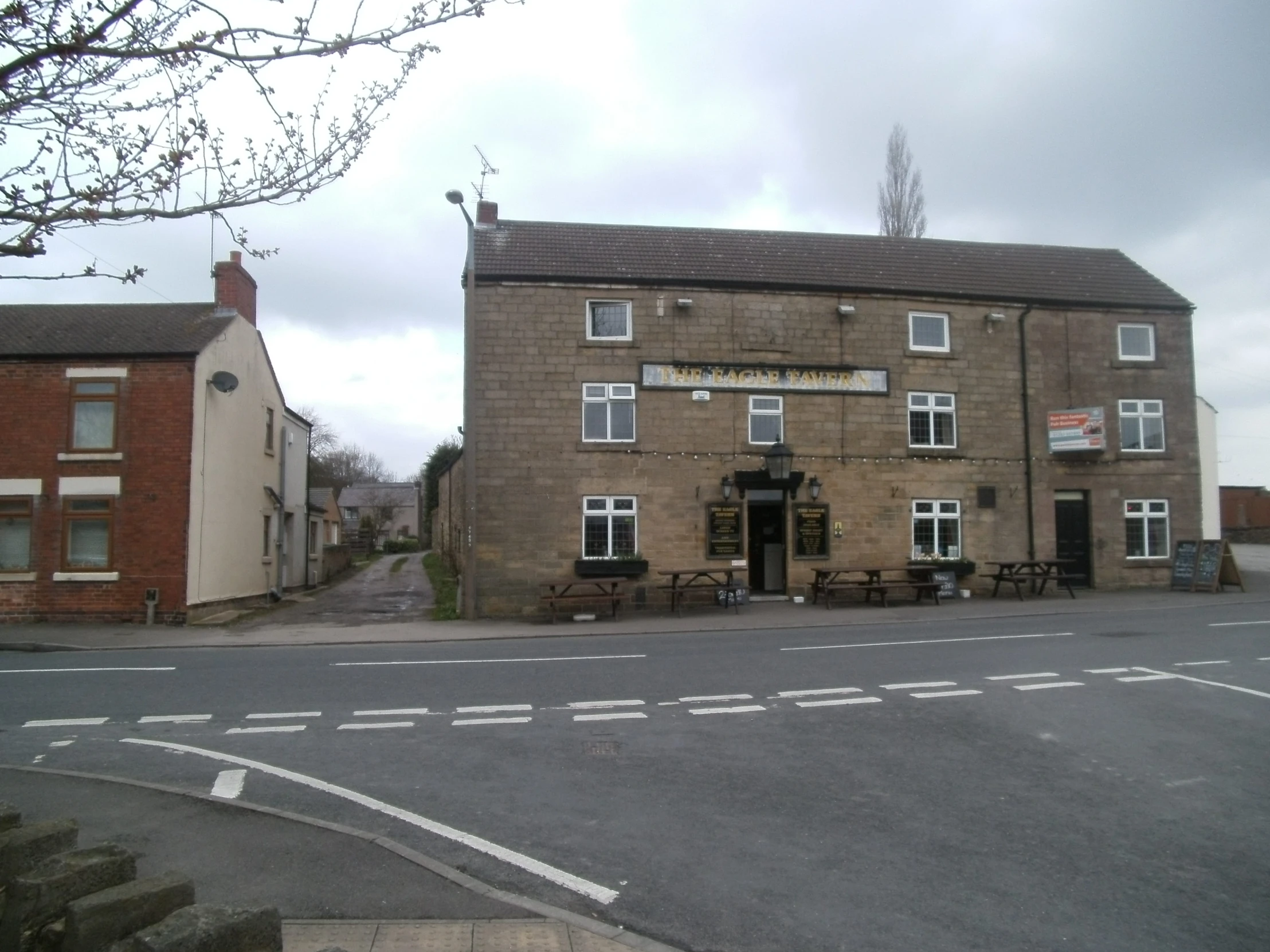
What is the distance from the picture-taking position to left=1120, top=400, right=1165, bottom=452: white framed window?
24719 mm

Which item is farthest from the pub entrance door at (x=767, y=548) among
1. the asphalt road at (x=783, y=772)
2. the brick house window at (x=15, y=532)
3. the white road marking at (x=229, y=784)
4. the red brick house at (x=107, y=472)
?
the white road marking at (x=229, y=784)

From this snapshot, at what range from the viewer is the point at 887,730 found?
884 cm

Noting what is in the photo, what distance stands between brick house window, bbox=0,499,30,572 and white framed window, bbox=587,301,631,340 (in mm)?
12849

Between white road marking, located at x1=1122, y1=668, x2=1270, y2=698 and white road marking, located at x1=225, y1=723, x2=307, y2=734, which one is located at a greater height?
white road marking, located at x1=1122, y1=668, x2=1270, y2=698

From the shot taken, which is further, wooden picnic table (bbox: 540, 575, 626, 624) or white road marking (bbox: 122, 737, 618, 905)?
wooden picnic table (bbox: 540, 575, 626, 624)

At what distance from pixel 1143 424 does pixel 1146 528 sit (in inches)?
106

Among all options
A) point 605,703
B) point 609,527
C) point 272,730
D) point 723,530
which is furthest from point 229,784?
point 723,530

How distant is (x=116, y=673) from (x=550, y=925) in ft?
35.6

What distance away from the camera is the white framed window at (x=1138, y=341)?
82.2ft

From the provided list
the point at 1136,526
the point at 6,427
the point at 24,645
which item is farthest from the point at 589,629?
Answer: the point at 1136,526

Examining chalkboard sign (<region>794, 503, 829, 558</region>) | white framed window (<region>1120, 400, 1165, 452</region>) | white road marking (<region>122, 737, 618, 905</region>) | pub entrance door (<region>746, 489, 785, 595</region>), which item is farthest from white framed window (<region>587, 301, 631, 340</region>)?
white road marking (<region>122, 737, 618, 905</region>)

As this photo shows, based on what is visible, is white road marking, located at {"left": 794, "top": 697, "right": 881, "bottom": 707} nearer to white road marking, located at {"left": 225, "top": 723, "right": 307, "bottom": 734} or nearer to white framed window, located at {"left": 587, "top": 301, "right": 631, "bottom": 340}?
white road marking, located at {"left": 225, "top": 723, "right": 307, "bottom": 734}

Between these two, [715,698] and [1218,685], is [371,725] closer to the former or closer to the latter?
[715,698]

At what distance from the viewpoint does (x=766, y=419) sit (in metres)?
22.5
